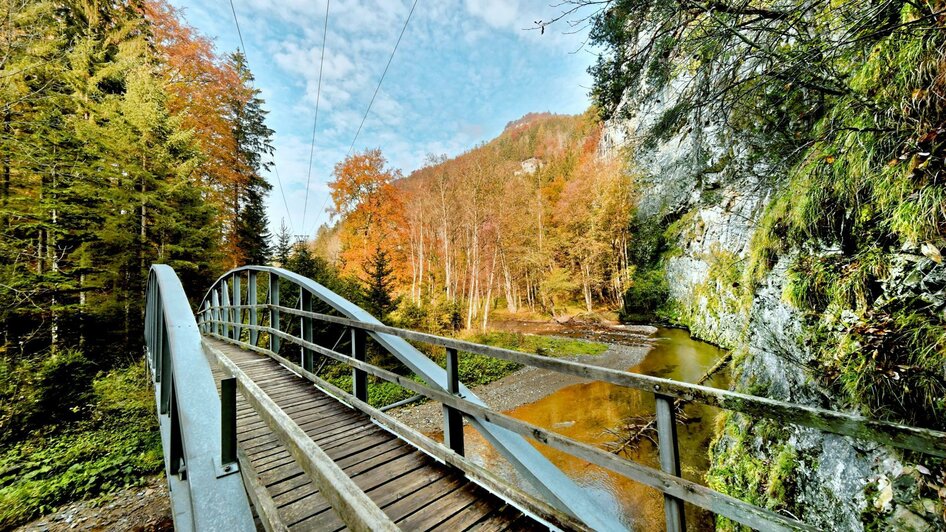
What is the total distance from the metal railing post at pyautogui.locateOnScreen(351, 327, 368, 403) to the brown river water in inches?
109

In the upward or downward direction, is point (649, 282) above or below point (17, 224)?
below

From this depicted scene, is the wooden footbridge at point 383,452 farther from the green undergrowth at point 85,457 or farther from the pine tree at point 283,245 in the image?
the pine tree at point 283,245

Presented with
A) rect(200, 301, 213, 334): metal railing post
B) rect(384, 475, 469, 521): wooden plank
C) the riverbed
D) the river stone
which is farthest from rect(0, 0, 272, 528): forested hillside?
the river stone

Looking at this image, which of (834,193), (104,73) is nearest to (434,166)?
(104,73)

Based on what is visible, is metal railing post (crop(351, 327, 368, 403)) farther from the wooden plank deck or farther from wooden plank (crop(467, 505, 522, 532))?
wooden plank (crop(467, 505, 522, 532))

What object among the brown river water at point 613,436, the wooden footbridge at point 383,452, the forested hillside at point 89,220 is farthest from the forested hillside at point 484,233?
the wooden footbridge at point 383,452

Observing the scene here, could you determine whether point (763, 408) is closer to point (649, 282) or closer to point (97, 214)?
point (97, 214)

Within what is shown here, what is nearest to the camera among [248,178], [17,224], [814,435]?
[814,435]

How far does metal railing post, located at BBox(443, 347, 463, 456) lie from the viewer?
2.24 meters

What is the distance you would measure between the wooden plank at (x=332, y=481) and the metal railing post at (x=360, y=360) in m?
2.32

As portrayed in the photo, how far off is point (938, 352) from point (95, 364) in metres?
13.3

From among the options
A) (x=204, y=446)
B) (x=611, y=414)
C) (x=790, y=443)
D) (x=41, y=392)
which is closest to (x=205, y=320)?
(x=41, y=392)

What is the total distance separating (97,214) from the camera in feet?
27.1

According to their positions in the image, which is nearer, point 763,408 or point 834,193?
point 763,408
